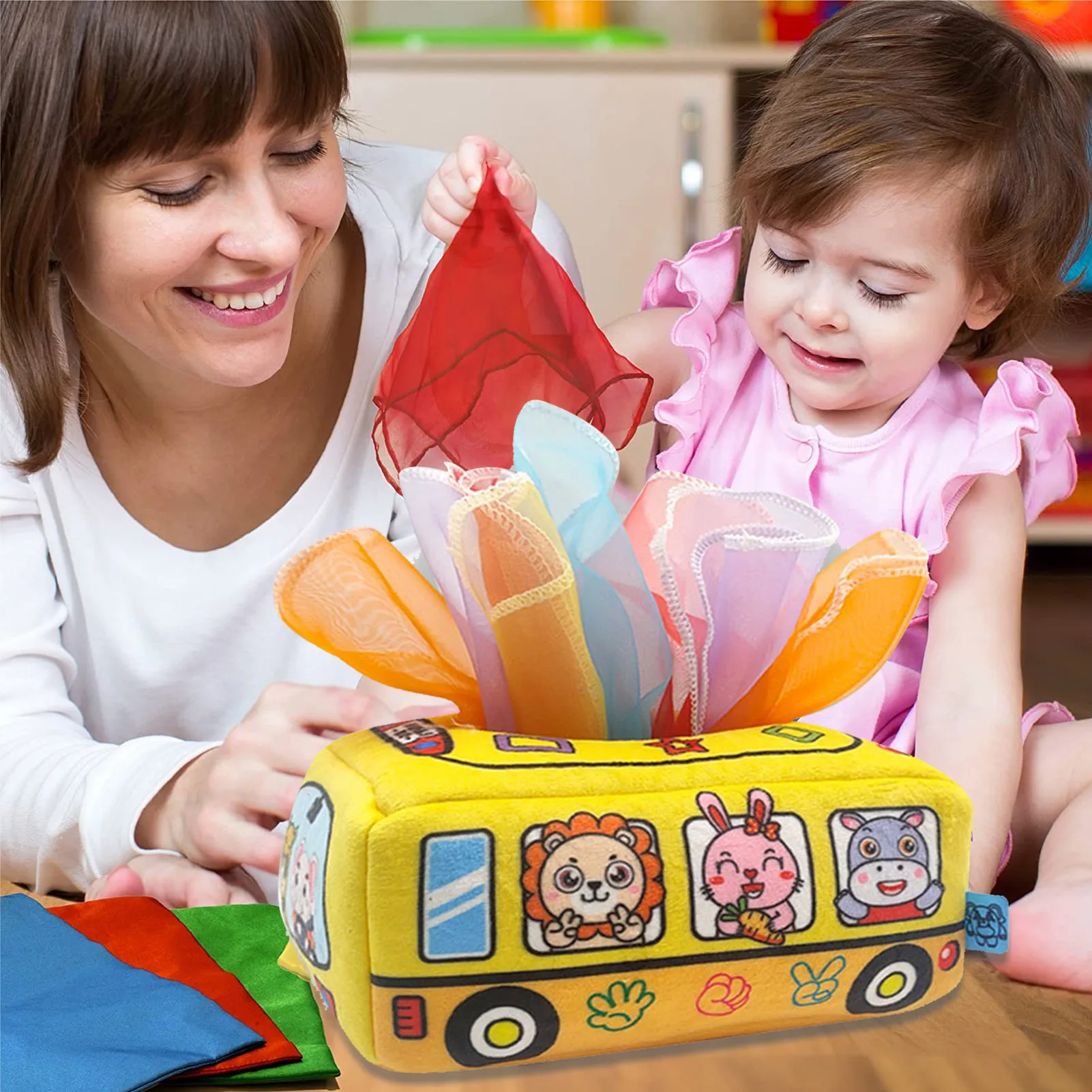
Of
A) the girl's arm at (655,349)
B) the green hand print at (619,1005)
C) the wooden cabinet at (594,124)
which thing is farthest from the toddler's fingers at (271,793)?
the wooden cabinet at (594,124)

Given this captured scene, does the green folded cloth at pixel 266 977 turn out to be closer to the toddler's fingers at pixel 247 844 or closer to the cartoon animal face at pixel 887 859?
the toddler's fingers at pixel 247 844

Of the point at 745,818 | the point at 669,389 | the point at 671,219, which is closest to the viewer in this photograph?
the point at 745,818

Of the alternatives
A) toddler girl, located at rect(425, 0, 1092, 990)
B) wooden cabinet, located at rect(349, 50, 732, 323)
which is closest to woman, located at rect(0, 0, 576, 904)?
toddler girl, located at rect(425, 0, 1092, 990)

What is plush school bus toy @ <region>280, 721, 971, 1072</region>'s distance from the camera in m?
0.37

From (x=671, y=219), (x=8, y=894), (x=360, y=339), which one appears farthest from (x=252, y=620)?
(x=671, y=219)

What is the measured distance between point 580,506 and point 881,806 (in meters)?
0.14

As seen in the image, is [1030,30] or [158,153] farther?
[1030,30]

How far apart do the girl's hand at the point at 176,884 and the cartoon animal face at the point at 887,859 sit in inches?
10.9

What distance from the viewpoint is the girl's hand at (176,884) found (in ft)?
1.84

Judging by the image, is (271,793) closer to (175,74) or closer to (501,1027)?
(501,1027)

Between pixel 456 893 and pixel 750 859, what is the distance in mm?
90

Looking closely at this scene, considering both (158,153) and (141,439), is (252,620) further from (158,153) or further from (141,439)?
(158,153)

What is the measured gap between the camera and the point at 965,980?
0.46 metres

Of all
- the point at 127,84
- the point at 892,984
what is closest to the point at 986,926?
the point at 892,984
